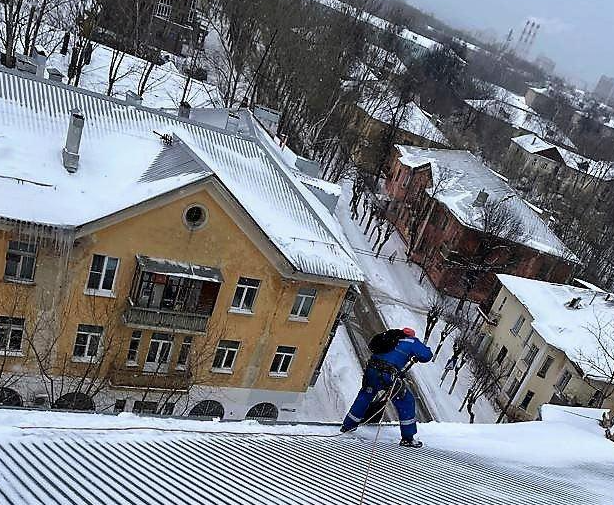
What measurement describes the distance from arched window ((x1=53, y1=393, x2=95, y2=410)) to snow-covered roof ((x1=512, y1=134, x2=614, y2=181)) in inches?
3207

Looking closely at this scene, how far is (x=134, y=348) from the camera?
19406 millimetres

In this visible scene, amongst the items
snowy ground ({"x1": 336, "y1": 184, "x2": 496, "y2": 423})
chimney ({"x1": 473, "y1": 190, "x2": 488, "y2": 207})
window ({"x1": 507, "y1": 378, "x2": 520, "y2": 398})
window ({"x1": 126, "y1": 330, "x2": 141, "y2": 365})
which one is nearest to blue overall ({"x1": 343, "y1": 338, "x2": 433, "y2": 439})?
window ({"x1": 126, "y1": 330, "x2": 141, "y2": 365})

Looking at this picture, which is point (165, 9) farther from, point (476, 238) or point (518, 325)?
point (518, 325)

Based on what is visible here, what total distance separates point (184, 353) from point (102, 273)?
4124mm

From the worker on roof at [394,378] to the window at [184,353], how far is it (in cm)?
1038

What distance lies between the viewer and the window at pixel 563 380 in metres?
28.8

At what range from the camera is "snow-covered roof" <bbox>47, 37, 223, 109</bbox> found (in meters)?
35.7

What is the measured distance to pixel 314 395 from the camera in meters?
25.5

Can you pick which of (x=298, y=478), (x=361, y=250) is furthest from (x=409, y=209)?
(x=298, y=478)

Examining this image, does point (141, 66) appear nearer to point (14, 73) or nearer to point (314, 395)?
point (14, 73)

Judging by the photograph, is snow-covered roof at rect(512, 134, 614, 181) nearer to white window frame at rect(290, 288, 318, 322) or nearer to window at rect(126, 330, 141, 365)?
white window frame at rect(290, 288, 318, 322)

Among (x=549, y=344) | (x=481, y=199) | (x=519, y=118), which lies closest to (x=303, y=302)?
(x=549, y=344)

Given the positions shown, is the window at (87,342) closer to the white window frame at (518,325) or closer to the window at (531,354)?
the window at (531,354)

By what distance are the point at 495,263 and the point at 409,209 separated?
9521mm
